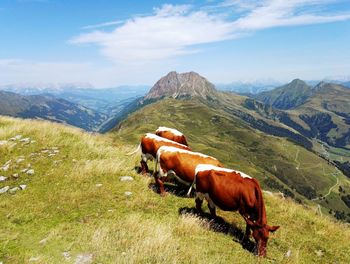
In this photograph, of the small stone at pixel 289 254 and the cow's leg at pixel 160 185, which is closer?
the small stone at pixel 289 254

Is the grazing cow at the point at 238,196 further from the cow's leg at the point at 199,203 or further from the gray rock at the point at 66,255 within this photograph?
the gray rock at the point at 66,255

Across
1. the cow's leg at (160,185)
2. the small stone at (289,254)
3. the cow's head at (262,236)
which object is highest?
the cow's leg at (160,185)

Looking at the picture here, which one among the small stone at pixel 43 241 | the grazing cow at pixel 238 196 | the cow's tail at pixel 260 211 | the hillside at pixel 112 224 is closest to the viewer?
the hillside at pixel 112 224

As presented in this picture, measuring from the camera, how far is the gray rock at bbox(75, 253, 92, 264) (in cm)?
980

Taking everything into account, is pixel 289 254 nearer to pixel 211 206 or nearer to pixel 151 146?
pixel 211 206

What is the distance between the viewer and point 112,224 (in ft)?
40.4

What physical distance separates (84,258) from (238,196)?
6303 millimetres

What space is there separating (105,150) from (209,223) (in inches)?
440

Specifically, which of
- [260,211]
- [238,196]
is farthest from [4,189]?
[260,211]

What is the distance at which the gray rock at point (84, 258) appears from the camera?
9.80 meters

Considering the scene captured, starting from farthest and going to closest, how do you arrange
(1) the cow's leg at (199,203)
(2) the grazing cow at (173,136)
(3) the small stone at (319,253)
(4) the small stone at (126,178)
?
(2) the grazing cow at (173,136), (4) the small stone at (126,178), (1) the cow's leg at (199,203), (3) the small stone at (319,253)

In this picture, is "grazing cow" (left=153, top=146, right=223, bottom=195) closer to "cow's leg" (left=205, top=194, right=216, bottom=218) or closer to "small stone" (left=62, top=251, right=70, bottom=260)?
"cow's leg" (left=205, top=194, right=216, bottom=218)

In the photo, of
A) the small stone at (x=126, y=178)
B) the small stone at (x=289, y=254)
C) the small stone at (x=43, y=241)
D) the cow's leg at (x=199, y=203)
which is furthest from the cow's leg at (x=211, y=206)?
the small stone at (x=43, y=241)

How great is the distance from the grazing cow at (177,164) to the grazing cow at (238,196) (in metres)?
1.60
